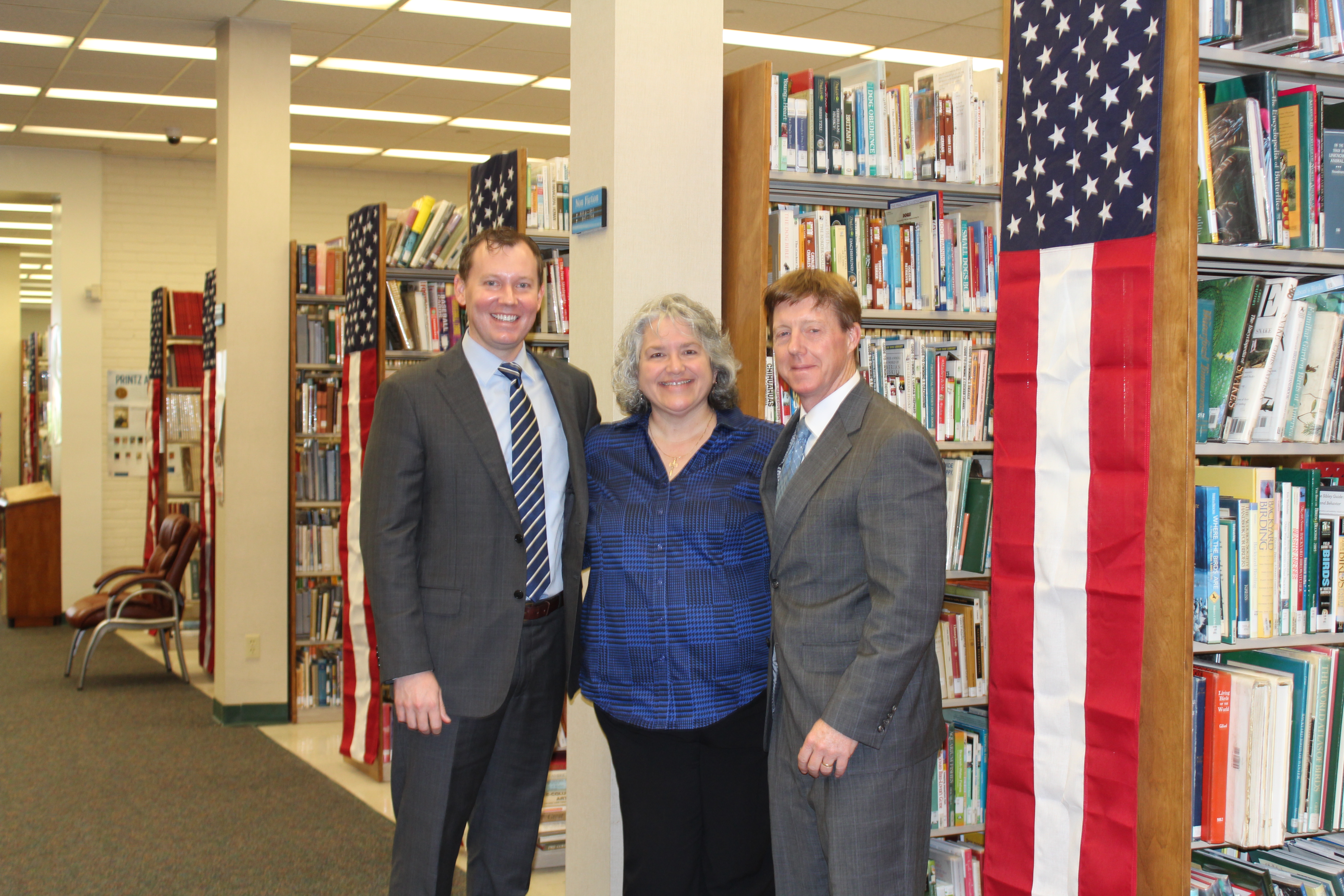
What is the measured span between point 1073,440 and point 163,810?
13.1 feet

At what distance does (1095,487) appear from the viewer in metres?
2.35

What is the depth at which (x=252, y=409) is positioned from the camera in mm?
6246

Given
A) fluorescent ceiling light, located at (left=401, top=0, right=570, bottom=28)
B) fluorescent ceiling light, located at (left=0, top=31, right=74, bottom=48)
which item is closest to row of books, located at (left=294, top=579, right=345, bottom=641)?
fluorescent ceiling light, located at (left=401, top=0, right=570, bottom=28)

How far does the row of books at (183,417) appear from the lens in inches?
327

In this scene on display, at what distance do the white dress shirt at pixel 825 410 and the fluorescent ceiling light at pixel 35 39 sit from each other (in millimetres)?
6522

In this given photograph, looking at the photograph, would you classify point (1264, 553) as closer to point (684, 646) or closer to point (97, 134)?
point (684, 646)

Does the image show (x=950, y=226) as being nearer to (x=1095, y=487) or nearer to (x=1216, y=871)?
(x=1095, y=487)

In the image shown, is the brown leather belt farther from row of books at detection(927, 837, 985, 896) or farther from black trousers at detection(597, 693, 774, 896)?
row of books at detection(927, 837, 985, 896)

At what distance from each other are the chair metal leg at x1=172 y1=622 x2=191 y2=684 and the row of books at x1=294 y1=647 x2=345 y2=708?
1.30 metres

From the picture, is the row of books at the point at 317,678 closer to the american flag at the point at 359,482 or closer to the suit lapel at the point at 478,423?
the american flag at the point at 359,482

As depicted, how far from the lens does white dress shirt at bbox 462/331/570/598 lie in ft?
8.27

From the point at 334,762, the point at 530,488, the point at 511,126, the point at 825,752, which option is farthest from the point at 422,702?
the point at 511,126

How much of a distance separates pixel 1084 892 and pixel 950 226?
1898 mm

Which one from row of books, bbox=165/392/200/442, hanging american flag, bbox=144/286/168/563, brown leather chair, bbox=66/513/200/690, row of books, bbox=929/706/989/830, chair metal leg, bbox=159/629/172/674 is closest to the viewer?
row of books, bbox=929/706/989/830
